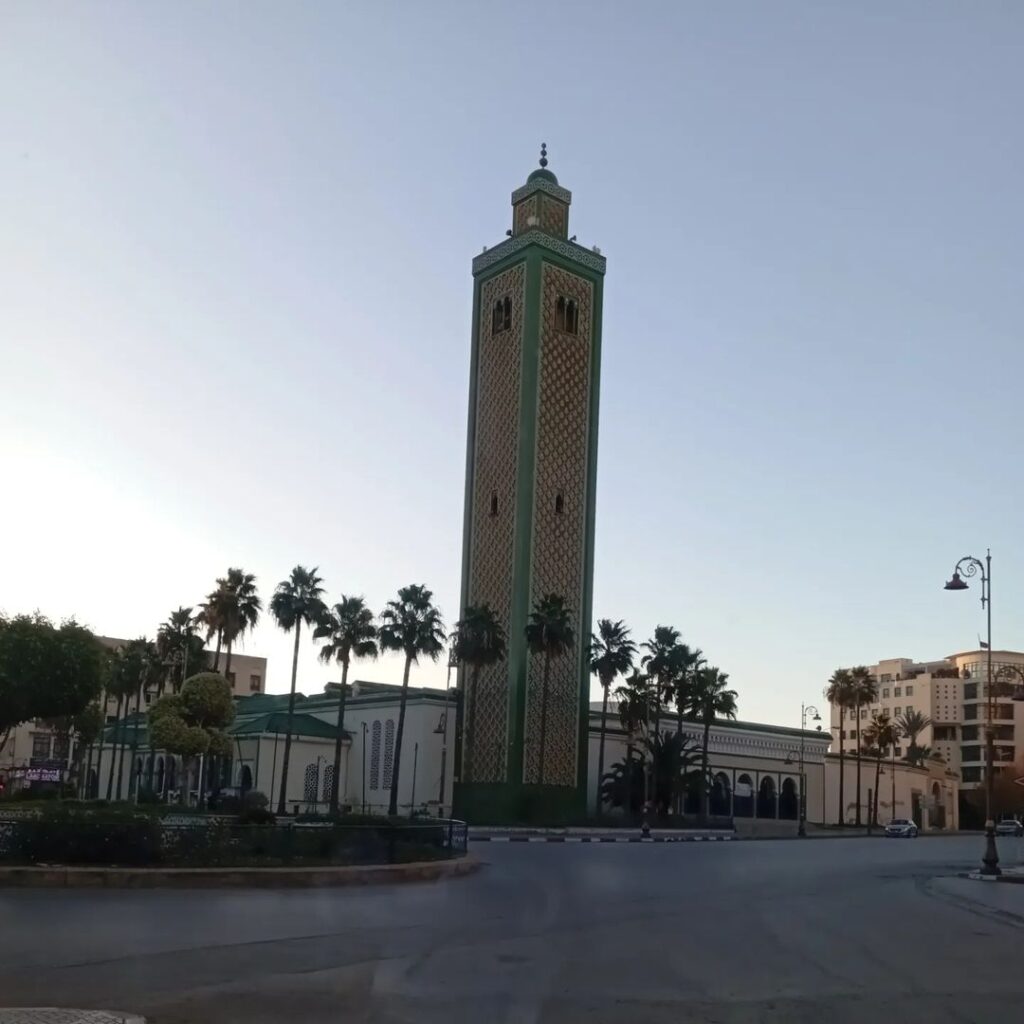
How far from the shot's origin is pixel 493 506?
61.7 m

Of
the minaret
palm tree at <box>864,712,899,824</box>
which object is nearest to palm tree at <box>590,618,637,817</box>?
the minaret

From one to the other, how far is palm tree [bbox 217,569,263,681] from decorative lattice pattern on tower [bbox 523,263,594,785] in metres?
14.6

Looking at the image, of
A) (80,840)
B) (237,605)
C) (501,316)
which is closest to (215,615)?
(237,605)

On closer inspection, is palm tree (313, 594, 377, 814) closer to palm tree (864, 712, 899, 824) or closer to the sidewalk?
the sidewalk

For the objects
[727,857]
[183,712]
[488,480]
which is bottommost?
[727,857]

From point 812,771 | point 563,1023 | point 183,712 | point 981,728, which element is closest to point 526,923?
point 563,1023

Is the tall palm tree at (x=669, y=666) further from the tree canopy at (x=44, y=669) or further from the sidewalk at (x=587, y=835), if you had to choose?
the tree canopy at (x=44, y=669)

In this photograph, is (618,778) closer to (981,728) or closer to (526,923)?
(526,923)

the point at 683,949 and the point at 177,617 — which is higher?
the point at 177,617

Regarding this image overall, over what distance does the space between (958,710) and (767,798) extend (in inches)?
1979

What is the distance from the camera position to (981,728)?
115688 mm

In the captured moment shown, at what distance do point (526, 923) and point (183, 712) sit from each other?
1130 inches

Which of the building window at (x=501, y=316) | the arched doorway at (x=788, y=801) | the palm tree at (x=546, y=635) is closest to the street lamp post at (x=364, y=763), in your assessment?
the palm tree at (x=546, y=635)

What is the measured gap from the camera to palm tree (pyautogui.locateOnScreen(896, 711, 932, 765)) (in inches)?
3971
